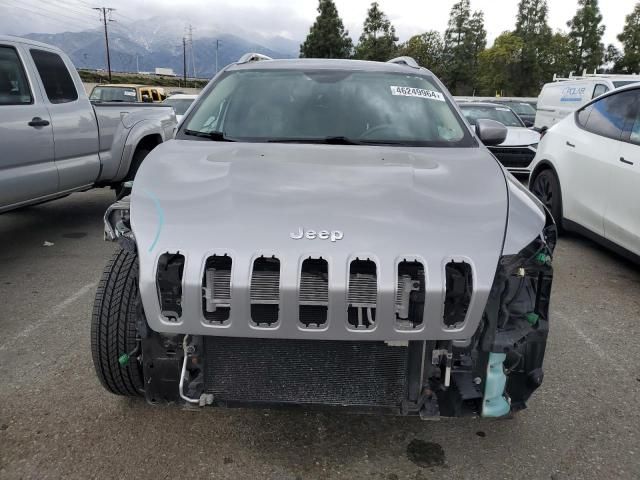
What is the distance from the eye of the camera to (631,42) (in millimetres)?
44156

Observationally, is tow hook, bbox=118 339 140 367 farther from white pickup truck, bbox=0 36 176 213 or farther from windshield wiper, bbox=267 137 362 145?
white pickup truck, bbox=0 36 176 213

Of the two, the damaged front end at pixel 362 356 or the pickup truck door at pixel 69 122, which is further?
the pickup truck door at pixel 69 122

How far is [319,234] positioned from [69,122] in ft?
13.9

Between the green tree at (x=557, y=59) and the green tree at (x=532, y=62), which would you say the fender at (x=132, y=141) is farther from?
the green tree at (x=557, y=59)

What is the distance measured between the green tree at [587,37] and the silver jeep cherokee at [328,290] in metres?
52.9

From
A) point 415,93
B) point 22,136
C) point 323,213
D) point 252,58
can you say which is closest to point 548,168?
point 415,93

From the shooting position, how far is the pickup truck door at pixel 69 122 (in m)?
5.25

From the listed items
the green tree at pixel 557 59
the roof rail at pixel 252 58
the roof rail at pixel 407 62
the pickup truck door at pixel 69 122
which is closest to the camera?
the roof rail at pixel 407 62

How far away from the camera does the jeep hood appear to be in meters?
2.04

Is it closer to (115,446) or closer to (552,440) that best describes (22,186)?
(115,446)

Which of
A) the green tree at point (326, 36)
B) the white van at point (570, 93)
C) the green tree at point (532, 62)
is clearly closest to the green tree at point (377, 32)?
the green tree at point (326, 36)

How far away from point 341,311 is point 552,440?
135cm

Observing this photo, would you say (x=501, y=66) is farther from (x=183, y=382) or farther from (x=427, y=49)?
(x=183, y=382)

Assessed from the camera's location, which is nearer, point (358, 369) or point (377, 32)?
point (358, 369)
